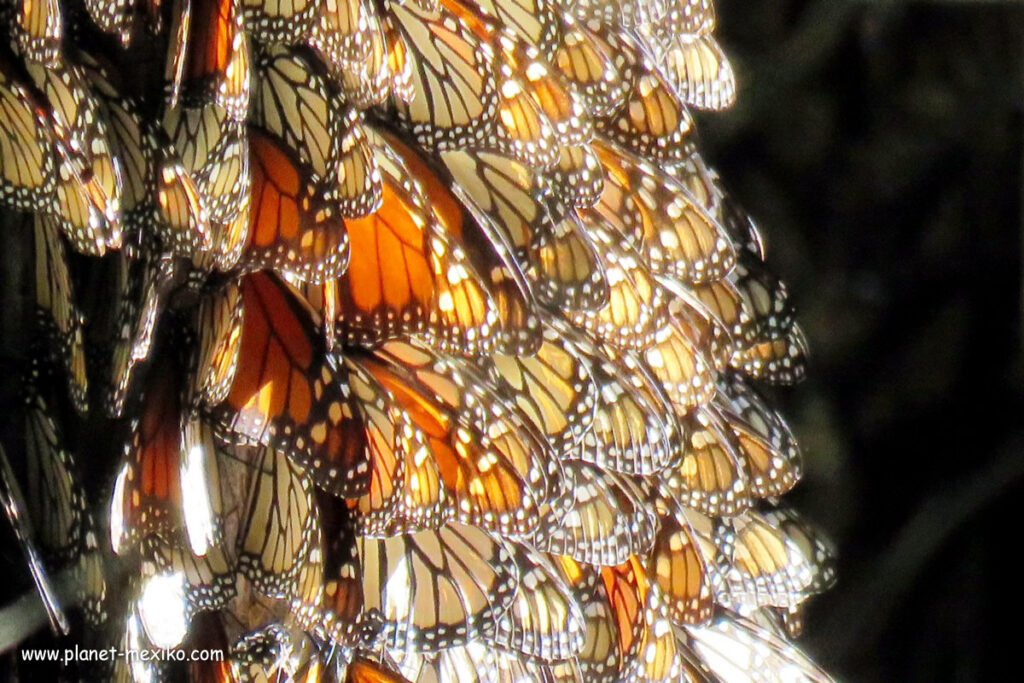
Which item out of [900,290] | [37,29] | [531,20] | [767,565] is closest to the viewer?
[37,29]

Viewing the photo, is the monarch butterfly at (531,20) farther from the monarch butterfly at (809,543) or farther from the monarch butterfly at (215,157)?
the monarch butterfly at (809,543)

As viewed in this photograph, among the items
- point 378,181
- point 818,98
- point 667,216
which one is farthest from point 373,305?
point 818,98

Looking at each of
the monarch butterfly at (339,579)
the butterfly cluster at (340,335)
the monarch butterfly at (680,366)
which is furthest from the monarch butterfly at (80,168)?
the monarch butterfly at (680,366)

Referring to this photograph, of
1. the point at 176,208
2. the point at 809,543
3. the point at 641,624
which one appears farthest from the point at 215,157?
the point at 809,543

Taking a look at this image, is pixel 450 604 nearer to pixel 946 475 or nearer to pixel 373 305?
pixel 373 305

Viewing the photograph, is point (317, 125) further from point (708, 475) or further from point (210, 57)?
point (708, 475)

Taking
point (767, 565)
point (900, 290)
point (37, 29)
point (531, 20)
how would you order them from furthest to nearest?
point (900, 290) → point (767, 565) → point (531, 20) → point (37, 29)

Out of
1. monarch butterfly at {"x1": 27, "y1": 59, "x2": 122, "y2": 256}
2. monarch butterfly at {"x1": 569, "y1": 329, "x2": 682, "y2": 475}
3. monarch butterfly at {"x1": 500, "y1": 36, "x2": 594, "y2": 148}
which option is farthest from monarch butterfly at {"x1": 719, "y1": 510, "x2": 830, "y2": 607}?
monarch butterfly at {"x1": 27, "y1": 59, "x2": 122, "y2": 256}

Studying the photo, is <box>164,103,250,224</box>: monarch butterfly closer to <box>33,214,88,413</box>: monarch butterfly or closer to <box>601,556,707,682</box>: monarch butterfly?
<box>33,214,88,413</box>: monarch butterfly
